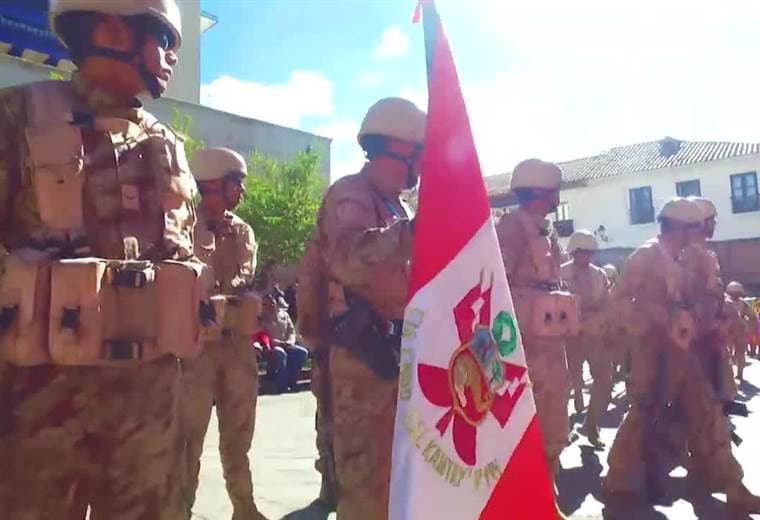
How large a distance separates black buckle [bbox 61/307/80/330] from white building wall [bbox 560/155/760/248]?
32312 mm

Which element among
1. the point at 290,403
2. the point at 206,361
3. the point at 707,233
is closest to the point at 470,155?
the point at 206,361

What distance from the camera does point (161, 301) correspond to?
214 cm

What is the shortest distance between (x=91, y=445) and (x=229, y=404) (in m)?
2.07

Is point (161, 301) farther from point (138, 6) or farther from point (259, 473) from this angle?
point (259, 473)

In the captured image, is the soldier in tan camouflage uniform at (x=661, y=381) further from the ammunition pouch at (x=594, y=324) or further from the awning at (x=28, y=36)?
the awning at (x=28, y=36)

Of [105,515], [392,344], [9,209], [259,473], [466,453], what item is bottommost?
[259,473]

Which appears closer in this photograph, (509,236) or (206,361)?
(206,361)

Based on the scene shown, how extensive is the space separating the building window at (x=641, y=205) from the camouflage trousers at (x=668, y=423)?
100 ft

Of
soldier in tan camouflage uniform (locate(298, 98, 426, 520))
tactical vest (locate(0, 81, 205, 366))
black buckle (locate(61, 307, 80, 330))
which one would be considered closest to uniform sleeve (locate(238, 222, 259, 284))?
soldier in tan camouflage uniform (locate(298, 98, 426, 520))

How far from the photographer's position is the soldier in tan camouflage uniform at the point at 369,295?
2.77m

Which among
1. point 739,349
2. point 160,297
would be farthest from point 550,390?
point 739,349

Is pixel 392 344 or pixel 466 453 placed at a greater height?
pixel 392 344

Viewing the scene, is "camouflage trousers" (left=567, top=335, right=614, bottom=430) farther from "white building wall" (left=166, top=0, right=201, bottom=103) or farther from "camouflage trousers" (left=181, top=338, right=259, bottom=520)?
"white building wall" (left=166, top=0, right=201, bottom=103)

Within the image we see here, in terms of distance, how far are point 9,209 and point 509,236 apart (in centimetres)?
310
